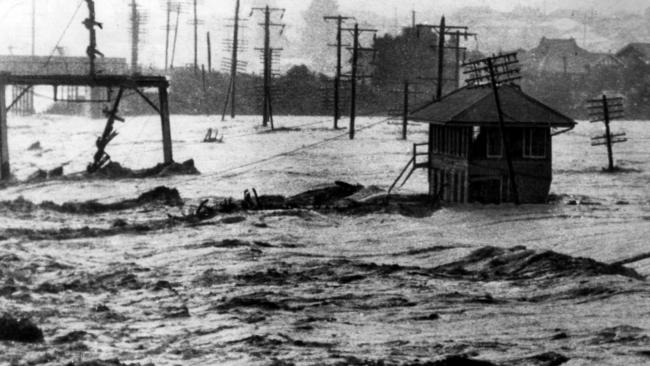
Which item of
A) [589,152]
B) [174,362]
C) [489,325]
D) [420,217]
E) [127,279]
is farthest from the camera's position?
[589,152]

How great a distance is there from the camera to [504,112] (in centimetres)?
3422

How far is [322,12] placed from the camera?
616 feet

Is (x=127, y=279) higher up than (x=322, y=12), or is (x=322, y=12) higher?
(x=322, y=12)

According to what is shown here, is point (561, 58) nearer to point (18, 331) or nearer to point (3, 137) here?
point (3, 137)

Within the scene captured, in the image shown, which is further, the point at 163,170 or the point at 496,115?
the point at 163,170

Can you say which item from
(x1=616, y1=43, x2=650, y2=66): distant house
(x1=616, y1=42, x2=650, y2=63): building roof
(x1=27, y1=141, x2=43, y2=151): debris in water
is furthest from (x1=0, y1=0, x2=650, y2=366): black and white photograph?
(x1=616, y1=42, x2=650, y2=63): building roof

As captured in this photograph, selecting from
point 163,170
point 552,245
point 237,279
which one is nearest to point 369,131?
point 163,170

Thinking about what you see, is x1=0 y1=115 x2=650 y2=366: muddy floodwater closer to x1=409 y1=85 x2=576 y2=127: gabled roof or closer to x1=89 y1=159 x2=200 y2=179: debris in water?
x1=89 y1=159 x2=200 y2=179: debris in water

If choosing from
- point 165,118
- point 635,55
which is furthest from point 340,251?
point 635,55

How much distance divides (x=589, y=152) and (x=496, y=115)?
116 ft

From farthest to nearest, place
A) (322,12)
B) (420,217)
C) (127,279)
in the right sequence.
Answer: (322,12)
(420,217)
(127,279)

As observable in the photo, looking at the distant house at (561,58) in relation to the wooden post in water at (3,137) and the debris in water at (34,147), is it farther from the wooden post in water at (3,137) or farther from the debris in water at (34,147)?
the wooden post in water at (3,137)

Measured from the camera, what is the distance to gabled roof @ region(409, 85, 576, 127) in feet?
111

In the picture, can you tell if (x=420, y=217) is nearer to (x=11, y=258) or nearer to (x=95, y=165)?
(x=11, y=258)
